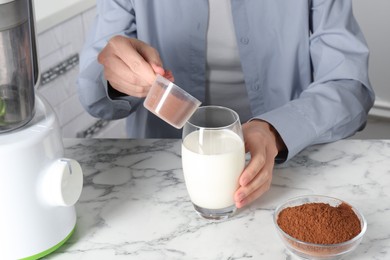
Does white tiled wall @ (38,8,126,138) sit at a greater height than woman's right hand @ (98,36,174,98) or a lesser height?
lesser

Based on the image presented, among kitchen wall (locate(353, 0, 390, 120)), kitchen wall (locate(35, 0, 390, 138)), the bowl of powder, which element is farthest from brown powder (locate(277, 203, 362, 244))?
kitchen wall (locate(353, 0, 390, 120))

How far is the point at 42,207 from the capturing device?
88 cm

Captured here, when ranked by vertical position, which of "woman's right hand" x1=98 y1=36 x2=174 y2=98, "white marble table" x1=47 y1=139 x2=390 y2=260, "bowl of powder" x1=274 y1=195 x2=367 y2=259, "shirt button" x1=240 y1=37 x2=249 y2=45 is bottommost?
"white marble table" x1=47 y1=139 x2=390 y2=260

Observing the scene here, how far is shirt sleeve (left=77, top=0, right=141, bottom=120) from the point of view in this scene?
1.33m

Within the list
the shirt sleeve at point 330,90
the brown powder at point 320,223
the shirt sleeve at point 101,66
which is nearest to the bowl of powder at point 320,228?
the brown powder at point 320,223

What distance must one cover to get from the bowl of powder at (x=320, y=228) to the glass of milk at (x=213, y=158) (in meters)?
0.08

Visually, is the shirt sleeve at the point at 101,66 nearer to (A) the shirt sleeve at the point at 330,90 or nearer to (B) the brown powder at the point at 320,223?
(A) the shirt sleeve at the point at 330,90

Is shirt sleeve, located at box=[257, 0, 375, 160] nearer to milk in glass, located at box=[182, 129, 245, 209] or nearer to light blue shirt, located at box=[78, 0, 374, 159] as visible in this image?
light blue shirt, located at box=[78, 0, 374, 159]

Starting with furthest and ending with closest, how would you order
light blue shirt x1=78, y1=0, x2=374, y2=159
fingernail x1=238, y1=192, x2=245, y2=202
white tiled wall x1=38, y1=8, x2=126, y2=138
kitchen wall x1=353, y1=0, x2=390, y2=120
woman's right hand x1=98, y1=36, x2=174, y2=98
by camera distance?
kitchen wall x1=353, y1=0, x2=390, y2=120
white tiled wall x1=38, y1=8, x2=126, y2=138
light blue shirt x1=78, y1=0, x2=374, y2=159
woman's right hand x1=98, y1=36, x2=174, y2=98
fingernail x1=238, y1=192, x2=245, y2=202

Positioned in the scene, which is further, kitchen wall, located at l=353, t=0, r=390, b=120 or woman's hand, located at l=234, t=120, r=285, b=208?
kitchen wall, located at l=353, t=0, r=390, b=120

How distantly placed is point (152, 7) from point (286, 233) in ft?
2.41

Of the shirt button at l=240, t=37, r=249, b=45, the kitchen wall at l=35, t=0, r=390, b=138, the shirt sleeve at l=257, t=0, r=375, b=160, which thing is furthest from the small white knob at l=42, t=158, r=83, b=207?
the kitchen wall at l=35, t=0, r=390, b=138

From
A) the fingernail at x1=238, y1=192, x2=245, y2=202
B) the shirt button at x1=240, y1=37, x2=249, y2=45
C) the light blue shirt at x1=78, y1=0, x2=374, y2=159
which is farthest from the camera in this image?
the shirt button at x1=240, y1=37, x2=249, y2=45

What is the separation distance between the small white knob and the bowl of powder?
0.94 feet
